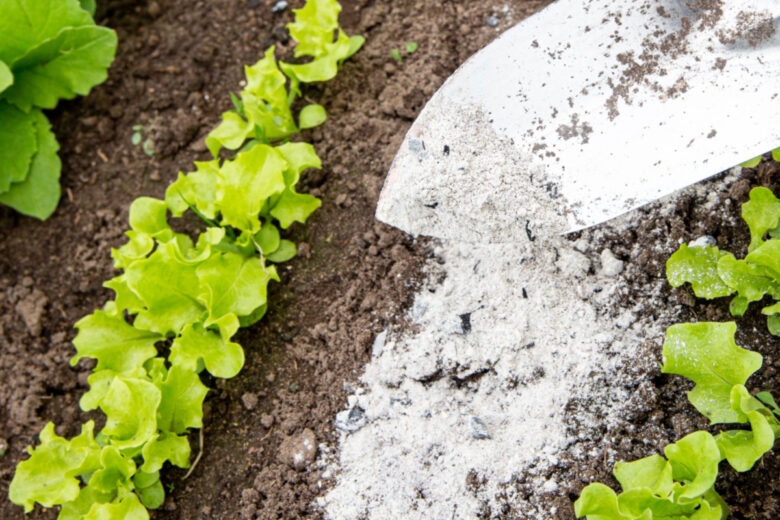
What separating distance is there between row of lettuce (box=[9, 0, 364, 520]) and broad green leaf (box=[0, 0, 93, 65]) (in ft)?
1.72

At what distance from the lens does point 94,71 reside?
6.68 ft

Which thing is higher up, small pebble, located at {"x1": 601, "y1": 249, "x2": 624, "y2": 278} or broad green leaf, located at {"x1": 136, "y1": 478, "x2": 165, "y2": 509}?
small pebble, located at {"x1": 601, "y1": 249, "x2": 624, "y2": 278}

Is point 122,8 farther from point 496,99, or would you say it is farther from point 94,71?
point 496,99

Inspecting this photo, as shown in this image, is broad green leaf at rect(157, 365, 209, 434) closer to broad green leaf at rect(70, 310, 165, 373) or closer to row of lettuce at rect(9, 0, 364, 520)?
row of lettuce at rect(9, 0, 364, 520)

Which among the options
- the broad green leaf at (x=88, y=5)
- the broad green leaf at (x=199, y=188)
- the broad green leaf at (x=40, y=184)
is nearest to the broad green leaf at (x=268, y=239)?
the broad green leaf at (x=199, y=188)

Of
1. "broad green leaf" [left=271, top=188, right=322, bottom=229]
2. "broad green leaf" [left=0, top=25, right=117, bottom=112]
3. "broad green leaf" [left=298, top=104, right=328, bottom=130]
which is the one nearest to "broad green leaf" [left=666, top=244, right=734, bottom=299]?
"broad green leaf" [left=271, top=188, right=322, bottom=229]

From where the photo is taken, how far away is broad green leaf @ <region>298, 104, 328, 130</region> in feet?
6.28

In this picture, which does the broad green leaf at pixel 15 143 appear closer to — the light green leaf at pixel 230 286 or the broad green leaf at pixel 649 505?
the light green leaf at pixel 230 286

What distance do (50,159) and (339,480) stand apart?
4.28ft

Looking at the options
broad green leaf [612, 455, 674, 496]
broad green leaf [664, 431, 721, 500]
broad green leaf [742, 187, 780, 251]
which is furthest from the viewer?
broad green leaf [742, 187, 780, 251]

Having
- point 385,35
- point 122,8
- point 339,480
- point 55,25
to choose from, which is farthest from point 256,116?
point 339,480

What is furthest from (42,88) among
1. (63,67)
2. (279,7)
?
(279,7)

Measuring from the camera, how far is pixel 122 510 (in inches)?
61.4

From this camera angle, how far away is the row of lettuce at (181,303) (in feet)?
5.23
